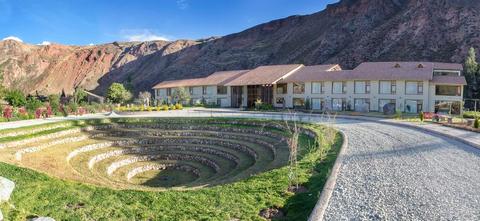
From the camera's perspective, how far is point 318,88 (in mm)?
47156

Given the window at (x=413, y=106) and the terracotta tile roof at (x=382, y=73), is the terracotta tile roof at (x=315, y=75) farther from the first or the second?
the window at (x=413, y=106)

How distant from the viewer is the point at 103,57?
13575cm

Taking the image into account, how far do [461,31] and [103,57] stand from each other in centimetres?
11499

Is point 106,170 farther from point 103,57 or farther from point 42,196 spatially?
point 103,57

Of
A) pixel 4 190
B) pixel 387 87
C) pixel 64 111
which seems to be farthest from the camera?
pixel 387 87

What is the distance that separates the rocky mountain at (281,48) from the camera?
237 feet

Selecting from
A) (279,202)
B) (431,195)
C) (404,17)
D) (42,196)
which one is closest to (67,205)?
(42,196)

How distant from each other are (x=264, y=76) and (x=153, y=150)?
2833 centimetres

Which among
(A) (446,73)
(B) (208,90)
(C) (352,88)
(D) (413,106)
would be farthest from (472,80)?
(B) (208,90)

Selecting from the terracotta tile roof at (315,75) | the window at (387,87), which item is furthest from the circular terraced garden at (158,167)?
the window at (387,87)

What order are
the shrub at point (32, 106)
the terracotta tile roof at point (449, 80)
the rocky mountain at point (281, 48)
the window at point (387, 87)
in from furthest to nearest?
the rocky mountain at point (281, 48)
the window at point (387, 87)
the shrub at point (32, 106)
the terracotta tile roof at point (449, 80)

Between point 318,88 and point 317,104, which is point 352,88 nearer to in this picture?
point 318,88

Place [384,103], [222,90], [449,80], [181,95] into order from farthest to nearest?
1. [181,95]
2. [222,90]
3. [384,103]
4. [449,80]

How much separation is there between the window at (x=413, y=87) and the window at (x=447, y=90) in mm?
1793
